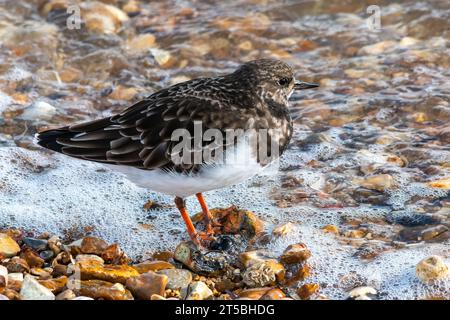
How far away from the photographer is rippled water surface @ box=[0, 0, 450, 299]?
16.0 feet

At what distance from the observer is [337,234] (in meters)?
4.85

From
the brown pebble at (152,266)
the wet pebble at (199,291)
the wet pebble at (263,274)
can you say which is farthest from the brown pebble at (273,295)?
the brown pebble at (152,266)

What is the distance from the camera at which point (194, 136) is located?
14.5ft

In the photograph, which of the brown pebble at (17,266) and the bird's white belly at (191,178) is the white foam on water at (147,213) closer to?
the bird's white belly at (191,178)

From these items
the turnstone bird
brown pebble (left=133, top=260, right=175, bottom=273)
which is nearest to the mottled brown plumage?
the turnstone bird

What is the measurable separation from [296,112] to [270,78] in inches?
72.2

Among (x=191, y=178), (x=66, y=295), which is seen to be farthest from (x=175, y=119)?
(x=66, y=295)

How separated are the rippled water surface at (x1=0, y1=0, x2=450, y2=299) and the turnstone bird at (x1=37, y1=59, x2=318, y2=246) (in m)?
0.61

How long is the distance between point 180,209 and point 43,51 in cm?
350

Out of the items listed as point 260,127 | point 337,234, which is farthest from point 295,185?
point 260,127

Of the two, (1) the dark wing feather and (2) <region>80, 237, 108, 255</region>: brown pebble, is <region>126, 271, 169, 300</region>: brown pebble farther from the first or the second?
(1) the dark wing feather

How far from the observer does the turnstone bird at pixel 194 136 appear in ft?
14.3

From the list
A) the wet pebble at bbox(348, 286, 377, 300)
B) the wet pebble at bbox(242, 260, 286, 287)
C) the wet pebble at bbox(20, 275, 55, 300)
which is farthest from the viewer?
the wet pebble at bbox(242, 260, 286, 287)
